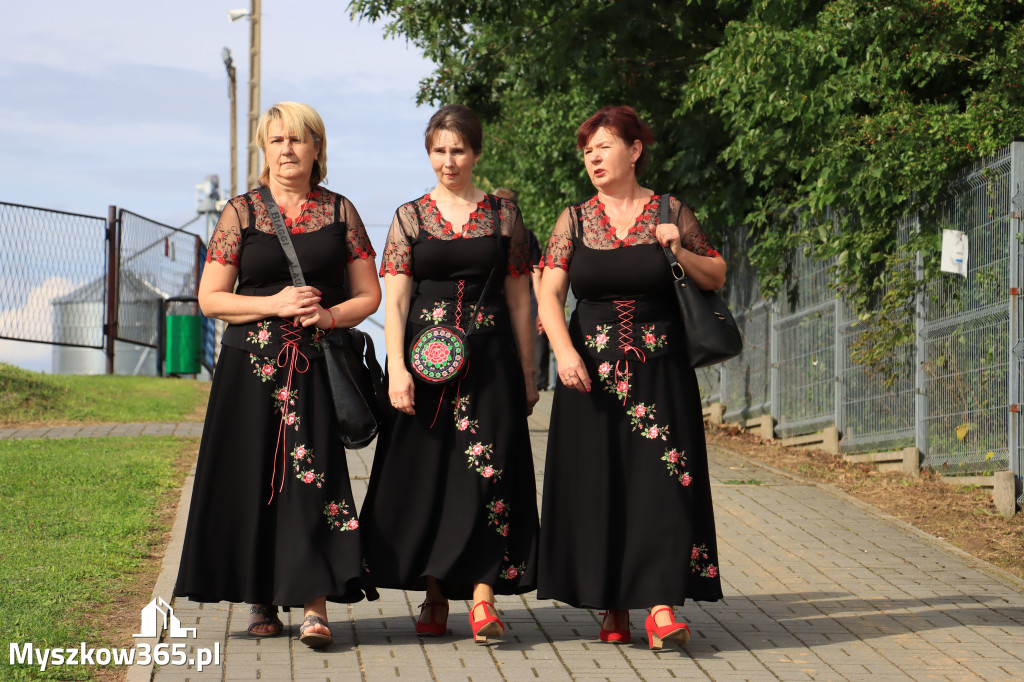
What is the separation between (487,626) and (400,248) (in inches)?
64.6

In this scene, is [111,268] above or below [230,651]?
above

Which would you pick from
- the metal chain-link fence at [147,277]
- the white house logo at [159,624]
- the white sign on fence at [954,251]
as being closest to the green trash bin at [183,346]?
the metal chain-link fence at [147,277]

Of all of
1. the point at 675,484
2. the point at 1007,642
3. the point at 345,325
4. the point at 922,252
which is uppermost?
the point at 922,252

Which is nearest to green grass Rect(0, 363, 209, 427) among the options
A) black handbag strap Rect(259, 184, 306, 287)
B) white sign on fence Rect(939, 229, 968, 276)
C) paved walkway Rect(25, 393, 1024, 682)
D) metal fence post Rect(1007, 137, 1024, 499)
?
paved walkway Rect(25, 393, 1024, 682)

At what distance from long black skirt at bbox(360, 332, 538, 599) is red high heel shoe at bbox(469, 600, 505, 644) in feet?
0.39

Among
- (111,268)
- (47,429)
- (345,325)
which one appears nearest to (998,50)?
(345,325)

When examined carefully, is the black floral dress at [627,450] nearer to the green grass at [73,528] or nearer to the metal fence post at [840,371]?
the green grass at [73,528]

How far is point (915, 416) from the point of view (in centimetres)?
1074

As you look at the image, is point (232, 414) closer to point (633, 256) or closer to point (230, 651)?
point (230, 651)

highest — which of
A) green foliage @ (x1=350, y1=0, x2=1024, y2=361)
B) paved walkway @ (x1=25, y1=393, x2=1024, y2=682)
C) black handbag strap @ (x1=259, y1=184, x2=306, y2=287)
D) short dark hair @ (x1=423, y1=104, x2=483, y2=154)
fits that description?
green foliage @ (x1=350, y1=0, x2=1024, y2=361)

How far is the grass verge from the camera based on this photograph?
8383 millimetres

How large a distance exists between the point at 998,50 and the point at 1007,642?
5.67 meters

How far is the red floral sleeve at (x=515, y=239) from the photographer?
5.87 meters

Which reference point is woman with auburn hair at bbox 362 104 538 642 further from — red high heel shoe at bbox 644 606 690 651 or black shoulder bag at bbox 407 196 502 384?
red high heel shoe at bbox 644 606 690 651
